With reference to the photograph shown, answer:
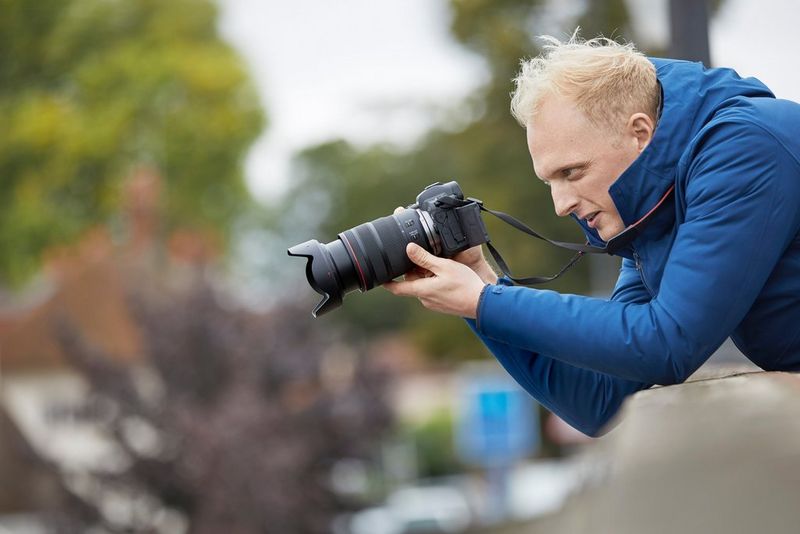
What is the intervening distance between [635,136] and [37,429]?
82.6 feet

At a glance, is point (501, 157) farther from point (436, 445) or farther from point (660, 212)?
point (660, 212)

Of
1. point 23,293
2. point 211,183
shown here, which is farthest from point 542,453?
point 23,293

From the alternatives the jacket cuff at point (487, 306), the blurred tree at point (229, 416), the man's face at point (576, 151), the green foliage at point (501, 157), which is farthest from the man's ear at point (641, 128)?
the blurred tree at point (229, 416)

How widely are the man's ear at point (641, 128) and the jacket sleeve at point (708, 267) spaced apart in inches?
4.5

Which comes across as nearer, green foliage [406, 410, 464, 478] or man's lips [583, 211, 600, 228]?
man's lips [583, 211, 600, 228]

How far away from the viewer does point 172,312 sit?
15969mm

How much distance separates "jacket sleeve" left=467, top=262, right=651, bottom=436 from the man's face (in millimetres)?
334

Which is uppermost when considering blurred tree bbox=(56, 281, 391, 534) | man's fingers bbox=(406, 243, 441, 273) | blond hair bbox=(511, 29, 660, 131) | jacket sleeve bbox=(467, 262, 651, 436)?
blond hair bbox=(511, 29, 660, 131)

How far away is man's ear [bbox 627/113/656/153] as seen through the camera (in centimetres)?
226

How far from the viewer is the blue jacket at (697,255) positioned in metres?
2.10

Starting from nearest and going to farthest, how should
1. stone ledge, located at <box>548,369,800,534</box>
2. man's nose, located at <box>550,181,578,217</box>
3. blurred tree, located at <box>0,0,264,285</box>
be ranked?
stone ledge, located at <box>548,369,800,534</box> → man's nose, located at <box>550,181,578,217</box> → blurred tree, located at <box>0,0,264,285</box>

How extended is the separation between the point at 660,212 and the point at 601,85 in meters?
0.26

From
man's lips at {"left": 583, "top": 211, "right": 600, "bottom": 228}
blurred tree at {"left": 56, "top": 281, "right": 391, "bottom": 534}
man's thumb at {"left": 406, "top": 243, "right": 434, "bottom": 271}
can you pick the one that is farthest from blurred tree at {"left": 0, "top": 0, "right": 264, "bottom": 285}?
man's lips at {"left": 583, "top": 211, "right": 600, "bottom": 228}

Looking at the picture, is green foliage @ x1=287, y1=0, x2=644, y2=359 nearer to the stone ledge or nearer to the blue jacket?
the blue jacket
